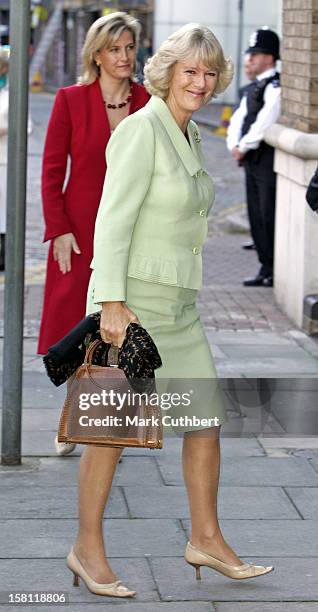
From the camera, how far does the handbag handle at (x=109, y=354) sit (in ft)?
14.1

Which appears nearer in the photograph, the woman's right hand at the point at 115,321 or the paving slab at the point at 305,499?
the woman's right hand at the point at 115,321

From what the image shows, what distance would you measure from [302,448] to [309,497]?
83 cm

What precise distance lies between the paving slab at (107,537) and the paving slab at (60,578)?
0.22ft

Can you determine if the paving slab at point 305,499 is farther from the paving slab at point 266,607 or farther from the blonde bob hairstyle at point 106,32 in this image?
the blonde bob hairstyle at point 106,32

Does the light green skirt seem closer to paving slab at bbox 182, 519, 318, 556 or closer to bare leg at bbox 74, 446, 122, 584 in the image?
bare leg at bbox 74, 446, 122, 584

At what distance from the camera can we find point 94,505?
14.3ft

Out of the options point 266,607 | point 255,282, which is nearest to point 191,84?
point 266,607

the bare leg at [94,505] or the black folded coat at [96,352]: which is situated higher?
the black folded coat at [96,352]

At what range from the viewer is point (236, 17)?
42062 millimetres

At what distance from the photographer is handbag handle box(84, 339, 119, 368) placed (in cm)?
429

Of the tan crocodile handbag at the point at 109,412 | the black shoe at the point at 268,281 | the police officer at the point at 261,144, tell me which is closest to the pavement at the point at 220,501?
the tan crocodile handbag at the point at 109,412

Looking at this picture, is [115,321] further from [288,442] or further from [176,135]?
[288,442]

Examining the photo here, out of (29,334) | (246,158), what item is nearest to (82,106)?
(29,334)

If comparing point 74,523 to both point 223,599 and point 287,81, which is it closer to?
point 223,599
